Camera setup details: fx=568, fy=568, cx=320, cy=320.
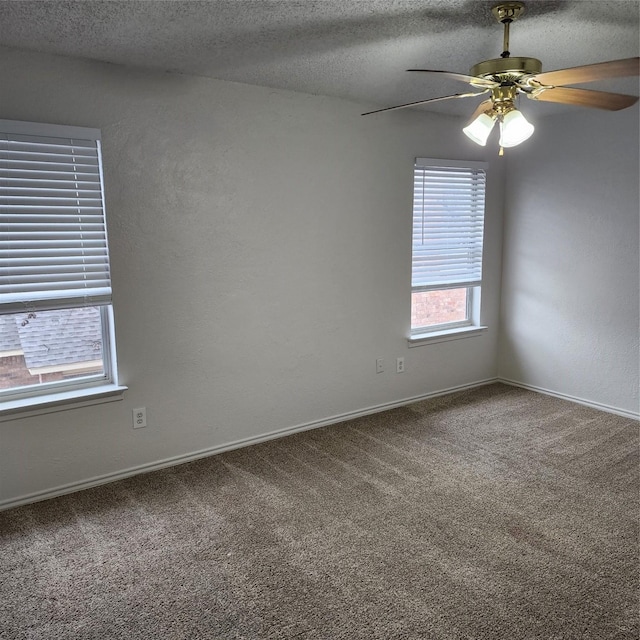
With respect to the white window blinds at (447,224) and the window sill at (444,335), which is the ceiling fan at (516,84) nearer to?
the white window blinds at (447,224)

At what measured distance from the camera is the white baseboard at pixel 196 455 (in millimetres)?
3119

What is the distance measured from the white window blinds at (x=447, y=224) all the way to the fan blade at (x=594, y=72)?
2.19 m

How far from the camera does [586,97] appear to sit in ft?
8.07

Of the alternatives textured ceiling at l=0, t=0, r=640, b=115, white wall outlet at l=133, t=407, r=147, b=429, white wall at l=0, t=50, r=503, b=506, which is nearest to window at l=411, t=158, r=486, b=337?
white wall at l=0, t=50, r=503, b=506

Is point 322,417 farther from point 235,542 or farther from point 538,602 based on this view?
point 538,602

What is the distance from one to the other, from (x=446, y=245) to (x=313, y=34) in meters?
2.51

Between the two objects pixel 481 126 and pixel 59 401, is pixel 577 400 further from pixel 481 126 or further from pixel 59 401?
pixel 59 401

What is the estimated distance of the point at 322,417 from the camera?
4227 mm

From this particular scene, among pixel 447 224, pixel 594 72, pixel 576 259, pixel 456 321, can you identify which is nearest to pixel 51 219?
pixel 594 72

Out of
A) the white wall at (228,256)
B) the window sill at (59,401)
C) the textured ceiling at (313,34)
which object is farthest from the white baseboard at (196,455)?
the textured ceiling at (313,34)

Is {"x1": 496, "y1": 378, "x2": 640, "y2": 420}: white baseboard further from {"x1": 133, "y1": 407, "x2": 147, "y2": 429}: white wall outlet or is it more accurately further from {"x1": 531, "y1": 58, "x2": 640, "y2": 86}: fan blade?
{"x1": 133, "y1": 407, "x2": 147, "y2": 429}: white wall outlet

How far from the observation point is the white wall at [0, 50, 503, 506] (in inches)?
123

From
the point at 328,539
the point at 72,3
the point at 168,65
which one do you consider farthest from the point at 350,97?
the point at 328,539

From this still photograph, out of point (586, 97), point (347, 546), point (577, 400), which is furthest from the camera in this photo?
point (577, 400)
